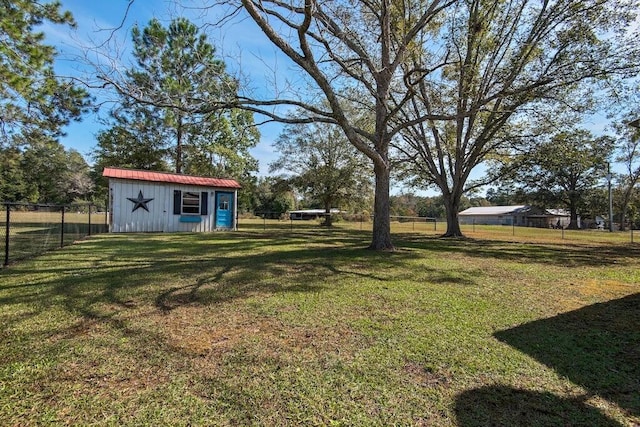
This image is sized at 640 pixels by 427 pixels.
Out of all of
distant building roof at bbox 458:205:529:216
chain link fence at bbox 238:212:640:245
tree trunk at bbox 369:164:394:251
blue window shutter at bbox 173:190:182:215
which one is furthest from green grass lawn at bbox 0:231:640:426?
distant building roof at bbox 458:205:529:216

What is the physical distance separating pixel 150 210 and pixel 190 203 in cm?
172

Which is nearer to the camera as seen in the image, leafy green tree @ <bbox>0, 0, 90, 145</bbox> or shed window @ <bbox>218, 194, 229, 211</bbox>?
leafy green tree @ <bbox>0, 0, 90, 145</bbox>

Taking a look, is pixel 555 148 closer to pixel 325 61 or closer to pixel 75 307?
pixel 325 61

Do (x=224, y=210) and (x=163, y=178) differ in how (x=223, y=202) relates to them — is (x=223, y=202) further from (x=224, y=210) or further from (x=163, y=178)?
(x=163, y=178)

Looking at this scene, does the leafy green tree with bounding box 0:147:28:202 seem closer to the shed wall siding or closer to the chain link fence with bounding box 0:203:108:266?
the shed wall siding

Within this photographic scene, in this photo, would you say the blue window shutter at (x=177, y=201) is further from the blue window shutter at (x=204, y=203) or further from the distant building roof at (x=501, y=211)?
the distant building roof at (x=501, y=211)

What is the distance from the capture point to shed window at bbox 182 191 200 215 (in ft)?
50.9

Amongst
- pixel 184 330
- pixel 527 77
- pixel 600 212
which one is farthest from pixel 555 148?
pixel 600 212

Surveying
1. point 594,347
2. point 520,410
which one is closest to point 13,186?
point 520,410

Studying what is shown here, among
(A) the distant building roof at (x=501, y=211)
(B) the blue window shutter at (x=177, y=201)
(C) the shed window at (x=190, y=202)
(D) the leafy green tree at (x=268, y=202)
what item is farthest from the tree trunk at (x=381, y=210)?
(A) the distant building roof at (x=501, y=211)

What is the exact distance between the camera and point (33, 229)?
7250mm

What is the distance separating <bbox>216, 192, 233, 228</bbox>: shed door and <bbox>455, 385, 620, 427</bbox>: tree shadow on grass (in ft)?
50.8

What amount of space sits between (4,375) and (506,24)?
51.4 ft

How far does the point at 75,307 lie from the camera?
3.95 meters
